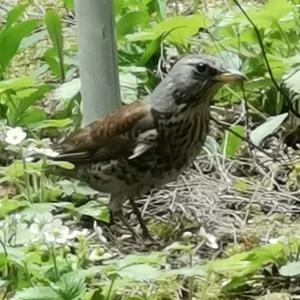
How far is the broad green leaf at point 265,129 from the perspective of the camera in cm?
518

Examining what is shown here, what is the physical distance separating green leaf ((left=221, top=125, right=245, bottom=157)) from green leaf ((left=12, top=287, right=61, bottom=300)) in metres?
1.64

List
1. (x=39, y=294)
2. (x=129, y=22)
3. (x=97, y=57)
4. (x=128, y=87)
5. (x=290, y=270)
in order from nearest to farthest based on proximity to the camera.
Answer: (x=39, y=294)
(x=290, y=270)
(x=97, y=57)
(x=128, y=87)
(x=129, y=22)

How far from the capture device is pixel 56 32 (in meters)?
5.73

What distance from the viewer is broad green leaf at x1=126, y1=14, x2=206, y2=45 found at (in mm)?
5620

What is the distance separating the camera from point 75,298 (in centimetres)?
373

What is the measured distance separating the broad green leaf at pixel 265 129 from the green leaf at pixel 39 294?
162 centimetres

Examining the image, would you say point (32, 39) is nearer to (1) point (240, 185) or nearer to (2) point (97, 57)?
(2) point (97, 57)

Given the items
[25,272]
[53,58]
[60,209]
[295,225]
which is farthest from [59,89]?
[25,272]

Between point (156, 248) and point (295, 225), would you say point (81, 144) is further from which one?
point (295, 225)

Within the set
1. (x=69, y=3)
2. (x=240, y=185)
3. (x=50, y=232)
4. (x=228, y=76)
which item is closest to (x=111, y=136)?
(x=228, y=76)

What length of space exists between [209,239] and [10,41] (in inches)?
62.4

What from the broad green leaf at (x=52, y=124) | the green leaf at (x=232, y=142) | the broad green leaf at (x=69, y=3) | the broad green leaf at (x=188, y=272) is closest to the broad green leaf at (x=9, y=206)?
the broad green leaf at (x=188, y=272)

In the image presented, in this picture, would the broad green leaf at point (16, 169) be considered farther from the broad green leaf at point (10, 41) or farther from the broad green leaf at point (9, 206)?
the broad green leaf at point (10, 41)

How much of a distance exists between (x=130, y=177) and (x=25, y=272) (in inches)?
29.6
